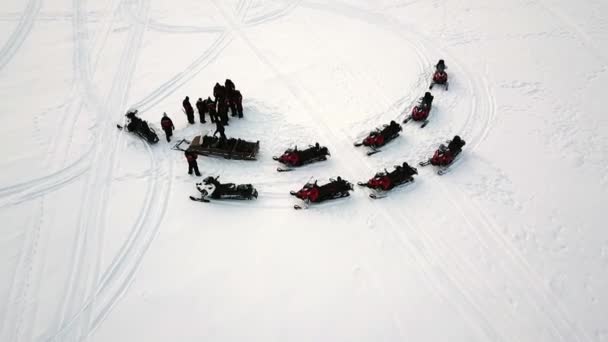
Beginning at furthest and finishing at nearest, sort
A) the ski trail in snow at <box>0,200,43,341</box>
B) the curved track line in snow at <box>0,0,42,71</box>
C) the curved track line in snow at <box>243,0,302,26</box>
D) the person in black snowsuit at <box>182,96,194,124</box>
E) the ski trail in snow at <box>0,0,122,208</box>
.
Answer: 1. the curved track line in snow at <box>243,0,302,26</box>
2. the curved track line in snow at <box>0,0,42,71</box>
3. the person in black snowsuit at <box>182,96,194,124</box>
4. the ski trail in snow at <box>0,0,122,208</box>
5. the ski trail in snow at <box>0,200,43,341</box>

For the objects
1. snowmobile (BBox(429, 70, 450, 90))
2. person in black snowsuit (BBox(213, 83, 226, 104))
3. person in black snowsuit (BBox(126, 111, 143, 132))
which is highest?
person in black snowsuit (BBox(126, 111, 143, 132))

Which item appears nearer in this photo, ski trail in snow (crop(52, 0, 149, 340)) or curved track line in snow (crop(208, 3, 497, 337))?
curved track line in snow (crop(208, 3, 497, 337))

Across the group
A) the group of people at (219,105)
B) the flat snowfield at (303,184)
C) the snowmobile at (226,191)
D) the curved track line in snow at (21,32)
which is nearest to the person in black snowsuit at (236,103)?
the group of people at (219,105)

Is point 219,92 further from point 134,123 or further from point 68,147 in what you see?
point 68,147

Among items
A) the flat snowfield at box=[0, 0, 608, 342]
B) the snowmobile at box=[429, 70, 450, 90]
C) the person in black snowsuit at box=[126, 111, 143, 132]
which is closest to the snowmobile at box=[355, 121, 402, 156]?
the flat snowfield at box=[0, 0, 608, 342]

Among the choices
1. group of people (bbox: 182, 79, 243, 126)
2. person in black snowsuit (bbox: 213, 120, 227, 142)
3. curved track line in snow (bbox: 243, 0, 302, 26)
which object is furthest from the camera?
curved track line in snow (bbox: 243, 0, 302, 26)

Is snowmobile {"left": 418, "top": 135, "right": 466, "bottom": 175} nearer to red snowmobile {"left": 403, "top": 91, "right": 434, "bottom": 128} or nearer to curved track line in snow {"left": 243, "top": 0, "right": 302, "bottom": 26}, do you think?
red snowmobile {"left": 403, "top": 91, "right": 434, "bottom": 128}
